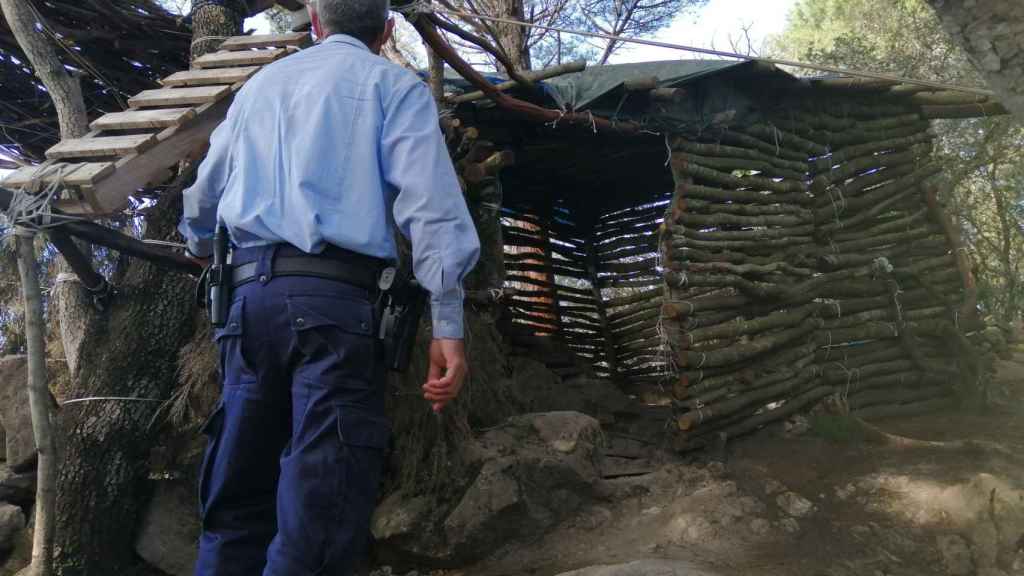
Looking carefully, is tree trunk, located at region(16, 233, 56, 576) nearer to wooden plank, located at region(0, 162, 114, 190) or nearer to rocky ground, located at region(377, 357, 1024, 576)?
wooden plank, located at region(0, 162, 114, 190)

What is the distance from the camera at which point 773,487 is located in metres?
4.41

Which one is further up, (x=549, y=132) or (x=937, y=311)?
(x=549, y=132)

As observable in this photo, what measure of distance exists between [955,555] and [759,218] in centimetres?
258

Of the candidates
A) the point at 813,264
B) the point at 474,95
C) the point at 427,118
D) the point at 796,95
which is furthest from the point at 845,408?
the point at 427,118

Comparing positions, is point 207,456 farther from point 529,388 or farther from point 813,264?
point 813,264

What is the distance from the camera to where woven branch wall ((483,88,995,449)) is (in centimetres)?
510

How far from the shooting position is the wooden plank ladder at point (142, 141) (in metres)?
2.86

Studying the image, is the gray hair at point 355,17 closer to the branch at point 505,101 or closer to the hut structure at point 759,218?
the branch at point 505,101

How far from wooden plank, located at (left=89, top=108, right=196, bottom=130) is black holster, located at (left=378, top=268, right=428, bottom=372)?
150 cm

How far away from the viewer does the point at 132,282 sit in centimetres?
399

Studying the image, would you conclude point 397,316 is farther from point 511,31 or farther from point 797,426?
point 511,31

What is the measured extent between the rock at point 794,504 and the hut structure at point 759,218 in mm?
781

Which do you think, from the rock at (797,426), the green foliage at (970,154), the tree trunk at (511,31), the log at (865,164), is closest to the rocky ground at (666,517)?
the rock at (797,426)

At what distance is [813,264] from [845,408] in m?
1.02
